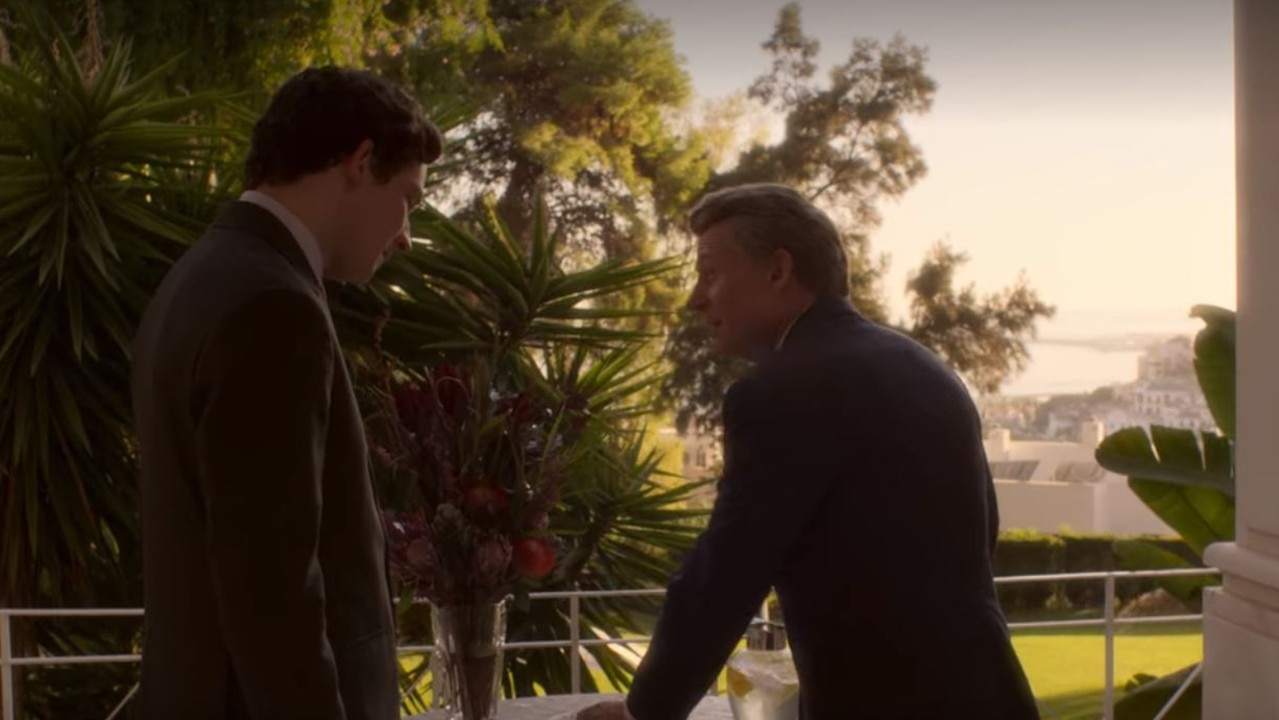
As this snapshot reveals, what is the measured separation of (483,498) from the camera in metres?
1.60

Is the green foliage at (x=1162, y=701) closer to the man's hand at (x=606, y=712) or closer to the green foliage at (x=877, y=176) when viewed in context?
the man's hand at (x=606, y=712)

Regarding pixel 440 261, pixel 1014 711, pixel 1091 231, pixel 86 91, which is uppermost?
pixel 1091 231

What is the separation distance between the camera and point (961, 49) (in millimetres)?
17562

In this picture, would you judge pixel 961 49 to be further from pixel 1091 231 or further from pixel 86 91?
pixel 86 91

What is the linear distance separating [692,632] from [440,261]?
3.65 meters

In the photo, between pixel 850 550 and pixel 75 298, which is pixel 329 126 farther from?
pixel 75 298

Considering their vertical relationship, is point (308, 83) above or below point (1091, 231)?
below

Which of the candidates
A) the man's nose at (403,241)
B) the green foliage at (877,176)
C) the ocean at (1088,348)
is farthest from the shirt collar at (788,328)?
the green foliage at (877,176)

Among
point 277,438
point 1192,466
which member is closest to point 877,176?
point 1192,466

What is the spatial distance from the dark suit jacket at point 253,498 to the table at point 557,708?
66 centimetres

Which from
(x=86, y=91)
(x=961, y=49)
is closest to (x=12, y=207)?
(x=86, y=91)

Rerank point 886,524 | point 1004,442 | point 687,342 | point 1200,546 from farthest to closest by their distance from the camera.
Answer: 1. point 1004,442
2. point 687,342
3. point 1200,546
4. point 886,524

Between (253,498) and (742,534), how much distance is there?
1.65 ft

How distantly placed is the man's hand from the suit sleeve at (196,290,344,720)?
0.48 metres
